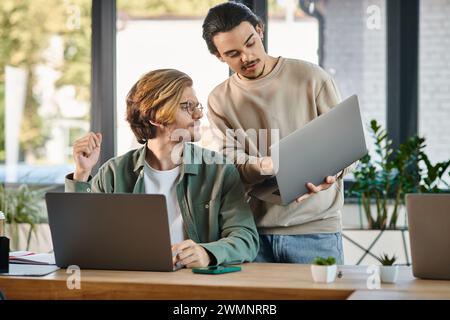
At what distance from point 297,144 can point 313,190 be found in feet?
0.72

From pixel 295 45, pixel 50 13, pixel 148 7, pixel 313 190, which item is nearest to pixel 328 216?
pixel 313 190

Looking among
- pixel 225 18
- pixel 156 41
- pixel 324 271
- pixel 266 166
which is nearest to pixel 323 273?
pixel 324 271

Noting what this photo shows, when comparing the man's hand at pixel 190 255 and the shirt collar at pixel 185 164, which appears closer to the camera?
the man's hand at pixel 190 255

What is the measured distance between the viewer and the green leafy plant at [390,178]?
475 centimetres

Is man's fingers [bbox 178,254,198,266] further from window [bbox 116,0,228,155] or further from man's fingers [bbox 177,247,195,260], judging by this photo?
window [bbox 116,0,228,155]

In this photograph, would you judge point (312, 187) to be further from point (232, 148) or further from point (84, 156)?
point (84, 156)

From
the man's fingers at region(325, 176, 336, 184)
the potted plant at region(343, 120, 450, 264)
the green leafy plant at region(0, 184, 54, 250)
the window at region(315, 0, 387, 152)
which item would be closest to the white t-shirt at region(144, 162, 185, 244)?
the man's fingers at region(325, 176, 336, 184)

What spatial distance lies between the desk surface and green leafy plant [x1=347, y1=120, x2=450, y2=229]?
7.68 feet

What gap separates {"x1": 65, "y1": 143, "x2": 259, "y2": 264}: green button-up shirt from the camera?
2.70 metres

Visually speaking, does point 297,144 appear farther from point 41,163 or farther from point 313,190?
point 41,163

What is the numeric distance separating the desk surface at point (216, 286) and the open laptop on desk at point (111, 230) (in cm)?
4

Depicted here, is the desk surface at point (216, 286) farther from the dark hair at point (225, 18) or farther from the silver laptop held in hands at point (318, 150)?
the dark hair at point (225, 18)

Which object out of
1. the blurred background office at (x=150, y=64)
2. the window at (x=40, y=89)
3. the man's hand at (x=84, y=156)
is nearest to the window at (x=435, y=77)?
the blurred background office at (x=150, y=64)

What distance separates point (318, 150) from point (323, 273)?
51cm
